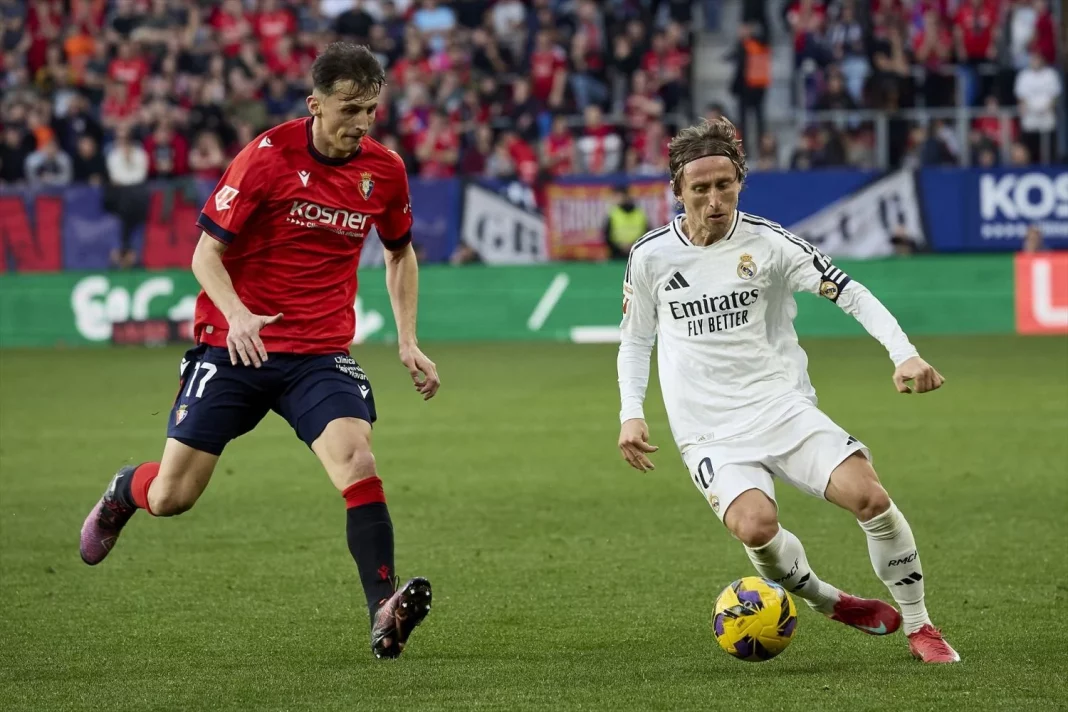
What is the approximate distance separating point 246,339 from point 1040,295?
50.1 feet

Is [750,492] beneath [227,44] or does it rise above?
beneath

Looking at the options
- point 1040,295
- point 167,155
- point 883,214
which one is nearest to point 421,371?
point 1040,295

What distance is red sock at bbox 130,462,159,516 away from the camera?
6.55 metres

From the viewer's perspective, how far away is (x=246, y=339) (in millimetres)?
5746

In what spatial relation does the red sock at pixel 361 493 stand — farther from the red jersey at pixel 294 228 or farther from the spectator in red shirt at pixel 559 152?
the spectator in red shirt at pixel 559 152

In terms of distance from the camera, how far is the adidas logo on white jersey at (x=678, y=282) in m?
5.84

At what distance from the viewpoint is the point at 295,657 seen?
584cm

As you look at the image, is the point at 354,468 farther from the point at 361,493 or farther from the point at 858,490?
the point at 858,490

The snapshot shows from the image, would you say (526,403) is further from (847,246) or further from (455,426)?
(847,246)

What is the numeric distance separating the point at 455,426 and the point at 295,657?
7395mm

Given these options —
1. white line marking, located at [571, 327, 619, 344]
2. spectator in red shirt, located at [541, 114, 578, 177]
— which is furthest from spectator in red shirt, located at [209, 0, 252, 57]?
white line marking, located at [571, 327, 619, 344]

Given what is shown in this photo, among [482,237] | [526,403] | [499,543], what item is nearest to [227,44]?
[482,237]

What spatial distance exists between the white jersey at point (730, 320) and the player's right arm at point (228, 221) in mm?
1401

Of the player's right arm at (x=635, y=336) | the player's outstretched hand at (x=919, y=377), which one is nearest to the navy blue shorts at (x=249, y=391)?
the player's right arm at (x=635, y=336)
